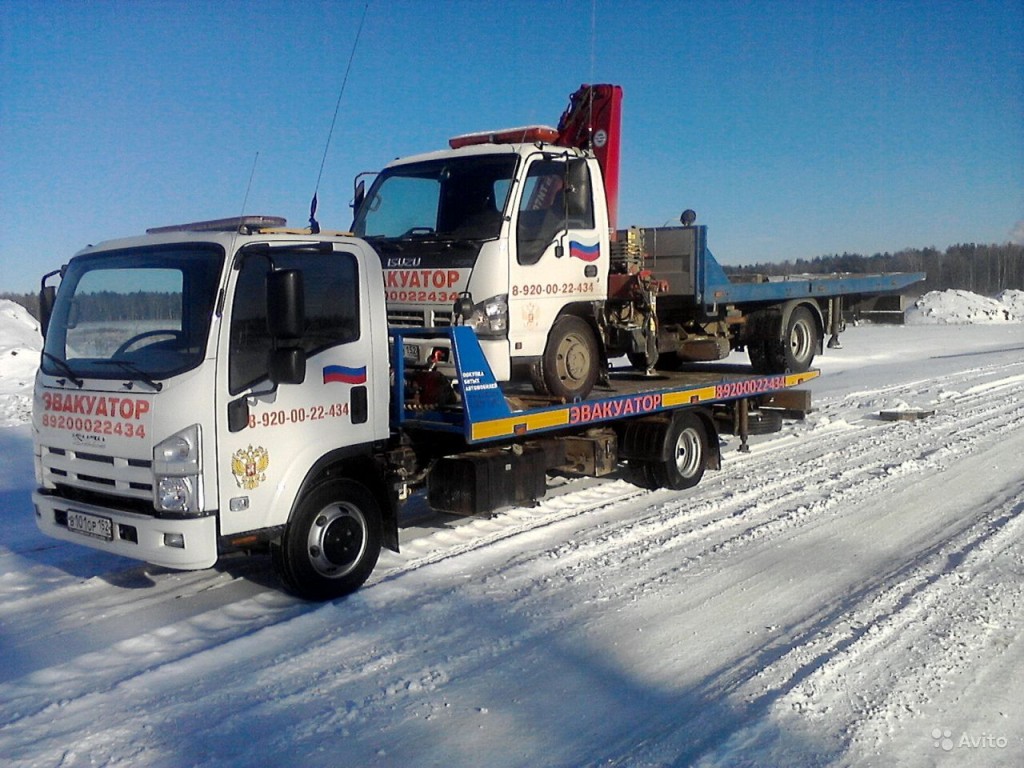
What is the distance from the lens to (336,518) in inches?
238

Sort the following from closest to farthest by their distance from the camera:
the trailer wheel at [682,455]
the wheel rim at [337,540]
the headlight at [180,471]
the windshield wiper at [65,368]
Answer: the headlight at [180,471], the windshield wiper at [65,368], the wheel rim at [337,540], the trailer wheel at [682,455]

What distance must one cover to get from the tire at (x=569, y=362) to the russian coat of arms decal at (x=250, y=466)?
113 inches

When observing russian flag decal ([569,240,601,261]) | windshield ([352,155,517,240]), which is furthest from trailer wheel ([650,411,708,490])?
windshield ([352,155,517,240])

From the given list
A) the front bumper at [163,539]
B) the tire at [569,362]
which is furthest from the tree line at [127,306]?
the tire at [569,362]

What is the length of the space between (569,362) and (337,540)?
9.54 feet

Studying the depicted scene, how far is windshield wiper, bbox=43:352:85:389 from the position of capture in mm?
5574

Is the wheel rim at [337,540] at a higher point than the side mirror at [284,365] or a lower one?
lower

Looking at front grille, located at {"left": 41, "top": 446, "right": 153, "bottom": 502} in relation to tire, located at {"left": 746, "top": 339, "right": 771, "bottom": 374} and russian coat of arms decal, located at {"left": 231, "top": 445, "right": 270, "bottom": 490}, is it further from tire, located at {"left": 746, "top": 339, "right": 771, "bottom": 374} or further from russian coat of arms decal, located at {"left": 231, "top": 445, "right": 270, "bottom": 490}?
tire, located at {"left": 746, "top": 339, "right": 771, "bottom": 374}

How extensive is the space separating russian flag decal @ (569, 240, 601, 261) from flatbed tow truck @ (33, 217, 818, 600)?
1570mm

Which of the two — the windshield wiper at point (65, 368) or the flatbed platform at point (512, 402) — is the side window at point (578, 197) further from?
the windshield wiper at point (65, 368)

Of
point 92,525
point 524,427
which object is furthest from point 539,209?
point 92,525

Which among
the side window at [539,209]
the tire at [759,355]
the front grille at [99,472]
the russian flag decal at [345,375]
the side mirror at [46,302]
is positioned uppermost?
the side window at [539,209]

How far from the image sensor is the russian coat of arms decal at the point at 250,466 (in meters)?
5.40

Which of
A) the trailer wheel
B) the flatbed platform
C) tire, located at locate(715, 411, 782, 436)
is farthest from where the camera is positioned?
tire, located at locate(715, 411, 782, 436)
